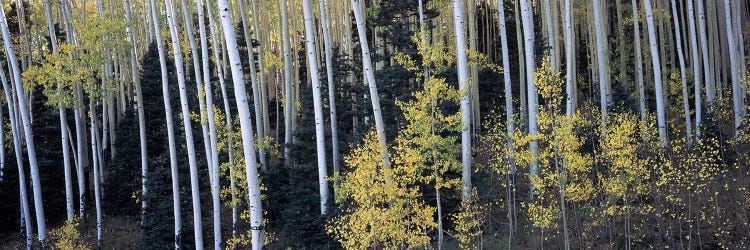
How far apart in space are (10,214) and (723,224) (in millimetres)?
22154

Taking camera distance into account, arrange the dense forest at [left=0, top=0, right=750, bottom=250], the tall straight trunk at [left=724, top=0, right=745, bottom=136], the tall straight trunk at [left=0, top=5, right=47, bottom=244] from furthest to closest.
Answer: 1. the tall straight trunk at [left=724, top=0, right=745, bottom=136]
2. the tall straight trunk at [left=0, top=5, right=47, bottom=244]
3. the dense forest at [left=0, top=0, right=750, bottom=250]

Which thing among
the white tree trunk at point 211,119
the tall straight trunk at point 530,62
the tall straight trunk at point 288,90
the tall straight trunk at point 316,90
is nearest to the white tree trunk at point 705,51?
the tall straight trunk at point 530,62

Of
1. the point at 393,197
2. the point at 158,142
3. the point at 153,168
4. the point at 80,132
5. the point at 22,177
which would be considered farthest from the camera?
the point at 158,142

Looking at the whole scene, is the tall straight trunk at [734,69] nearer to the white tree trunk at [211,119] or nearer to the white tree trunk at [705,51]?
the white tree trunk at [705,51]

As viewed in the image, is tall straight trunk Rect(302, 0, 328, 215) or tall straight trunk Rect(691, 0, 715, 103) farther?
tall straight trunk Rect(691, 0, 715, 103)

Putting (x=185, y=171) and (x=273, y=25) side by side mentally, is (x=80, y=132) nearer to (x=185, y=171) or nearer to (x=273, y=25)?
(x=185, y=171)

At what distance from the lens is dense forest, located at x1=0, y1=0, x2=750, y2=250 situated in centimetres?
1355

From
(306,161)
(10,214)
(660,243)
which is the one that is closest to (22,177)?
(10,214)

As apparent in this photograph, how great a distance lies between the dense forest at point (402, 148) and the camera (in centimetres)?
1355

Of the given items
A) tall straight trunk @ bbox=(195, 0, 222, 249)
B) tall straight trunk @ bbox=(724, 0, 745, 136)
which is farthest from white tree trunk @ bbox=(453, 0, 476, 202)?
tall straight trunk @ bbox=(724, 0, 745, 136)

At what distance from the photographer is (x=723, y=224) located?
1421 centimetres

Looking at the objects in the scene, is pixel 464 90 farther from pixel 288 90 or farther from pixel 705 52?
pixel 705 52

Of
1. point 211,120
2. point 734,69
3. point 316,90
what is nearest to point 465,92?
point 316,90

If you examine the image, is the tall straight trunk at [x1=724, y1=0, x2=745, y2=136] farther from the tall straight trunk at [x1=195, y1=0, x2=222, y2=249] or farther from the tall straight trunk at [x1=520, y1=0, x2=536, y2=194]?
the tall straight trunk at [x1=195, y1=0, x2=222, y2=249]
